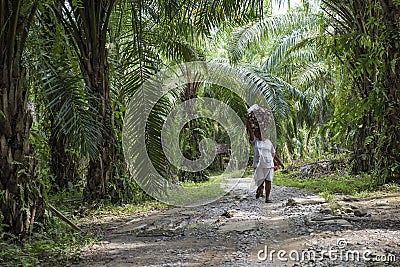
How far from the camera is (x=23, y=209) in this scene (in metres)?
4.10

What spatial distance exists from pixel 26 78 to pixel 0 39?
0.47 m

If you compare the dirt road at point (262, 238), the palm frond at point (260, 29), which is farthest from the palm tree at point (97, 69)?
the palm frond at point (260, 29)

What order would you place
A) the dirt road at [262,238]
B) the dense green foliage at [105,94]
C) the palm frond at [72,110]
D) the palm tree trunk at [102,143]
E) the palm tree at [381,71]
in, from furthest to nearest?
the palm tree trunk at [102,143] < the palm tree at [381,71] < the palm frond at [72,110] < the dense green foliage at [105,94] < the dirt road at [262,238]

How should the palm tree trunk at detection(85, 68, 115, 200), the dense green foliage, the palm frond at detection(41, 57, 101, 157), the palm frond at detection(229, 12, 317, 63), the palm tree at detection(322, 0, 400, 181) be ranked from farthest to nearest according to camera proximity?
the palm frond at detection(229, 12, 317, 63) → the palm tree trunk at detection(85, 68, 115, 200) → the palm tree at detection(322, 0, 400, 181) → the palm frond at detection(41, 57, 101, 157) → the dense green foliage

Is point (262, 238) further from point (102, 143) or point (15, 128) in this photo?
point (102, 143)

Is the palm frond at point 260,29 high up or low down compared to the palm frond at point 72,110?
up

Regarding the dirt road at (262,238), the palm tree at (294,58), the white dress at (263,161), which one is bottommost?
the dirt road at (262,238)

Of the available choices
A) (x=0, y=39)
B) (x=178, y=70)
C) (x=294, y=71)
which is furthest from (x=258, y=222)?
(x=294, y=71)

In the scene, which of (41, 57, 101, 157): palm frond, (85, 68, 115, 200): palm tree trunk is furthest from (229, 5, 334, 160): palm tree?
(41, 57, 101, 157): palm frond

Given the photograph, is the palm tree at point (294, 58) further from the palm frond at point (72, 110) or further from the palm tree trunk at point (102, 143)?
the palm frond at point (72, 110)

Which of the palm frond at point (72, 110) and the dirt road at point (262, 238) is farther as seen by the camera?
the palm frond at point (72, 110)

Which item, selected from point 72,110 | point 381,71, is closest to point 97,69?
point 72,110

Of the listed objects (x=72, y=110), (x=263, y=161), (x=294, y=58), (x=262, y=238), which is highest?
(x=294, y=58)

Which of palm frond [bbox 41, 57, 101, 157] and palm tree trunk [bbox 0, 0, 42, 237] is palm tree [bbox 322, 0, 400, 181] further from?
palm tree trunk [bbox 0, 0, 42, 237]
